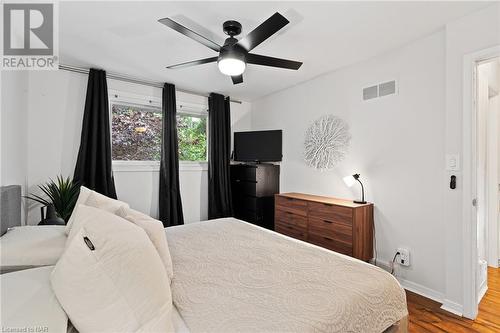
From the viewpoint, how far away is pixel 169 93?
358 cm

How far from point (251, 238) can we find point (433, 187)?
1.81 m

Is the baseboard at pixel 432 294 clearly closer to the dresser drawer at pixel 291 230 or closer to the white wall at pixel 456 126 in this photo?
the white wall at pixel 456 126

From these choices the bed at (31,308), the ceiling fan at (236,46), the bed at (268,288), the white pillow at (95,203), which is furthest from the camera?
the ceiling fan at (236,46)

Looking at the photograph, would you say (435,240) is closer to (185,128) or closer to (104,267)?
(104,267)

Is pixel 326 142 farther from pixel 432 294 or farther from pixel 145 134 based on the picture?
pixel 145 134

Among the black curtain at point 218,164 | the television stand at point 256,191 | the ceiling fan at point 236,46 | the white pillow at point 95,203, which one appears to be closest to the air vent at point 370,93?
the ceiling fan at point 236,46

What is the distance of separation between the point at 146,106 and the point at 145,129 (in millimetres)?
345

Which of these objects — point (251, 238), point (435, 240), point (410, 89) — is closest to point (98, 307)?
point (251, 238)

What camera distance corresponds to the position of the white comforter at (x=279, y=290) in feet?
3.12

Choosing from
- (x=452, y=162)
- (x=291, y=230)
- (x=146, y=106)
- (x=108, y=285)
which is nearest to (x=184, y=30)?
(x=108, y=285)

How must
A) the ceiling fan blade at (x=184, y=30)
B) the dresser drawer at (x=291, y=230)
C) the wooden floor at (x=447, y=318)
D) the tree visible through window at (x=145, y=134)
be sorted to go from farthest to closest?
1. the tree visible through window at (x=145, y=134)
2. the dresser drawer at (x=291, y=230)
3. the wooden floor at (x=447, y=318)
4. the ceiling fan blade at (x=184, y=30)

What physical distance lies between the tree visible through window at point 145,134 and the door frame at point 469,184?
3.40m

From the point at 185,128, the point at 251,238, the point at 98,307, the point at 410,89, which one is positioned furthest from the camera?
the point at 185,128

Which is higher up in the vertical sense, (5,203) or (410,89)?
(410,89)
